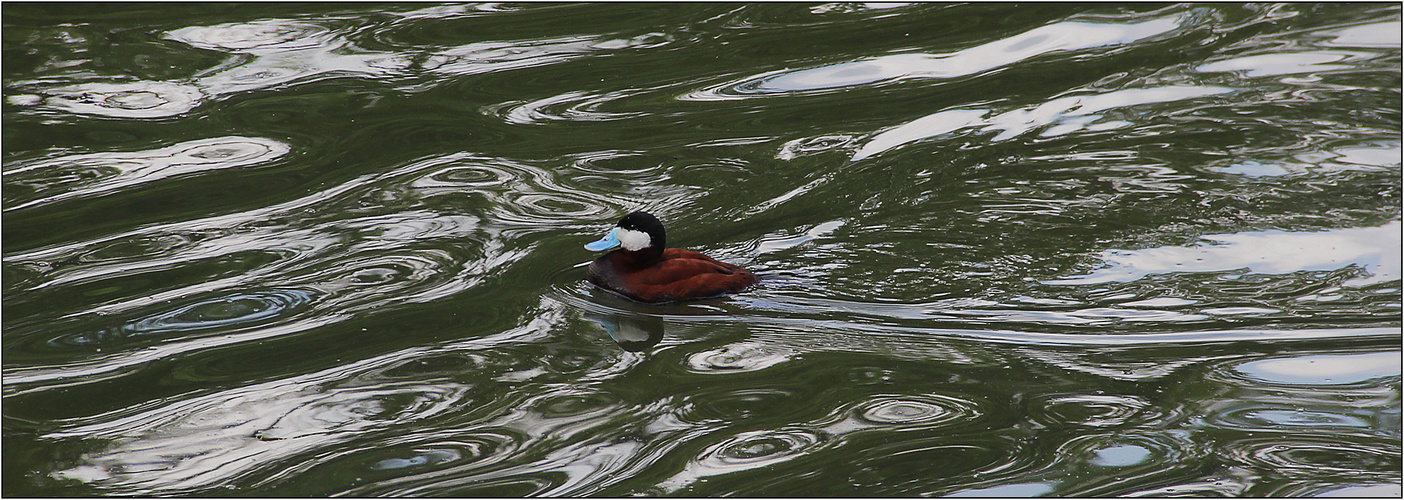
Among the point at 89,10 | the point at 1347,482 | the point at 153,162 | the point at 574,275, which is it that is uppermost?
the point at 89,10

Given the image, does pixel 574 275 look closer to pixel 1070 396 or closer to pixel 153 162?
pixel 1070 396

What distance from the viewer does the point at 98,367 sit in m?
5.34

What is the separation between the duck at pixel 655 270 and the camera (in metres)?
5.91

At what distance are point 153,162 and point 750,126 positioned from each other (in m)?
3.79

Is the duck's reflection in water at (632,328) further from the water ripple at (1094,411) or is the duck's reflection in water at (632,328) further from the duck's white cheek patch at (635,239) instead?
the water ripple at (1094,411)

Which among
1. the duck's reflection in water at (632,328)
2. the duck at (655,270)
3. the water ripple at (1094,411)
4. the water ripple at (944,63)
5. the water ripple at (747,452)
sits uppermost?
the water ripple at (944,63)

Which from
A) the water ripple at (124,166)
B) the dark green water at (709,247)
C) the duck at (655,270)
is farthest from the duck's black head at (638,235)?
the water ripple at (124,166)

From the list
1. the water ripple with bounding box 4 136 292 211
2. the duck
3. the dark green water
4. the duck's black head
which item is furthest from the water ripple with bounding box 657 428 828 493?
the water ripple with bounding box 4 136 292 211

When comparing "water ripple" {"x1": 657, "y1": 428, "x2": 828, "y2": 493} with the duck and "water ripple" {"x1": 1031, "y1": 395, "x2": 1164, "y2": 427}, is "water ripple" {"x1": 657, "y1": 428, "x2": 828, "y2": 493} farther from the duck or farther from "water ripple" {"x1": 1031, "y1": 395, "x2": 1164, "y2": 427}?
the duck

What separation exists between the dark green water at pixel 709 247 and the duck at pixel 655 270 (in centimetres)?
9

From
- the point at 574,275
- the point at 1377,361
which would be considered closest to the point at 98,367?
the point at 574,275

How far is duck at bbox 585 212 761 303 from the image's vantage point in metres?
5.91

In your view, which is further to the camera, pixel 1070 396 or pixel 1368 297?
pixel 1368 297

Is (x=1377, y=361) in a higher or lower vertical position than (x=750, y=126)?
lower
